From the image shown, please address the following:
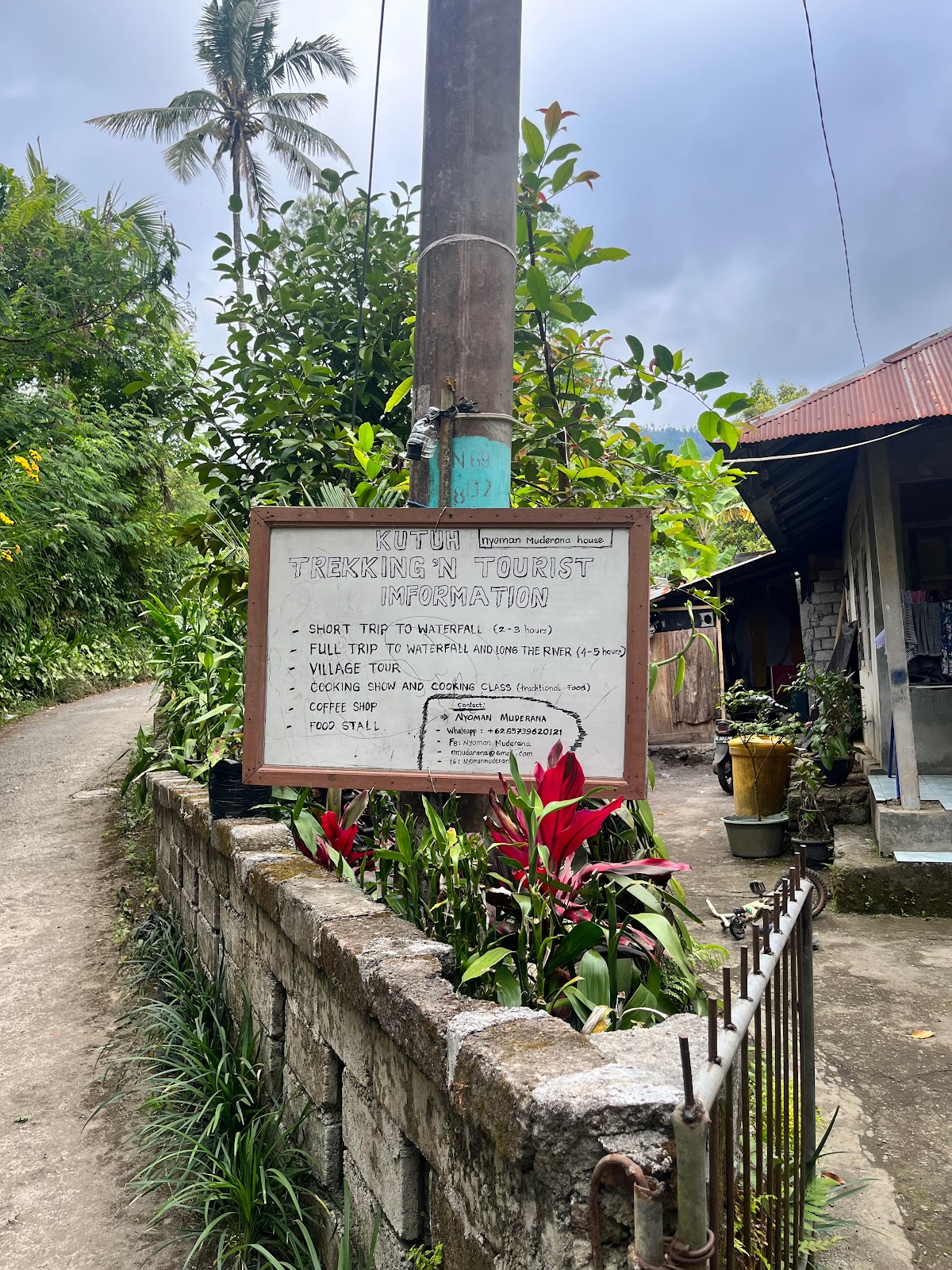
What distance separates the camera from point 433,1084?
64.3 inches

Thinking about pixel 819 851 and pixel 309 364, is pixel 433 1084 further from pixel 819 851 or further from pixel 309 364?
pixel 819 851

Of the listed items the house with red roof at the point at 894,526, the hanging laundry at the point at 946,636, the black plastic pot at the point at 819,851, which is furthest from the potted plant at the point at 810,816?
the hanging laundry at the point at 946,636

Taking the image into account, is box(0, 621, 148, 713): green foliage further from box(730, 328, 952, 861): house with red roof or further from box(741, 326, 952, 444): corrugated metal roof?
box(741, 326, 952, 444): corrugated metal roof

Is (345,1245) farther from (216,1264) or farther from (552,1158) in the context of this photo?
(552,1158)

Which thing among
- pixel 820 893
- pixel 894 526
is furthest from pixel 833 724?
pixel 820 893

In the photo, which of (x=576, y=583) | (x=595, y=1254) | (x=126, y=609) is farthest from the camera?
(x=126, y=609)

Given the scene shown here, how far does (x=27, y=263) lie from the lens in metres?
10.4

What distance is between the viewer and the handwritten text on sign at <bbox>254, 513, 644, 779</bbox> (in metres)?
2.48

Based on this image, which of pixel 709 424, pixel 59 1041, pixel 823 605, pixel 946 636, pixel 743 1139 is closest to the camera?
pixel 743 1139

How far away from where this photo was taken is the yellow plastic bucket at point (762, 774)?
765cm

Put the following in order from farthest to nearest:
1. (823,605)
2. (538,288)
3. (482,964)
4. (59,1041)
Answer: (823,605) → (59,1041) → (538,288) → (482,964)

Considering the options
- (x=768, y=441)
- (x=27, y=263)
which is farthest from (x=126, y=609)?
(x=768, y=441)

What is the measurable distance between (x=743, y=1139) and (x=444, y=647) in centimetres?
139

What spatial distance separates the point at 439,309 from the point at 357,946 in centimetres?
163
